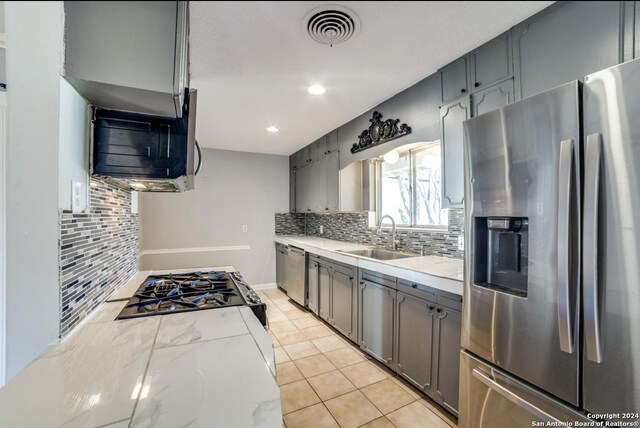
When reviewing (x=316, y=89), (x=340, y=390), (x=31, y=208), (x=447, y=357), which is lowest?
(x=340, y=390)

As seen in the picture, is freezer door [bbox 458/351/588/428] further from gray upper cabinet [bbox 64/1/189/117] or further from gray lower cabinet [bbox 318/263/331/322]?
gray lower cabinet [bbox 318/263/331/322]

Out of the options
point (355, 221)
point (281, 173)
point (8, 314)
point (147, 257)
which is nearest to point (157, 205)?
point (147, 257)

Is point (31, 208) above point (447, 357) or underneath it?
above

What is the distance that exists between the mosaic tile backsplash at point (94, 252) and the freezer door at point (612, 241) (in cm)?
172

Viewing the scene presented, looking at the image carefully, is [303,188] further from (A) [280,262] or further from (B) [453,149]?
(B) [453,149]

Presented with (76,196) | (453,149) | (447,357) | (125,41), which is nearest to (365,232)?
(453,149)

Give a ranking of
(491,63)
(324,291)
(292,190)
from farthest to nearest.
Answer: (292,190) < (324,291) < (491,63)

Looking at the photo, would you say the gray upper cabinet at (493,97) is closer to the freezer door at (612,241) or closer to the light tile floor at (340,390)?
the freezer door at (612,241)

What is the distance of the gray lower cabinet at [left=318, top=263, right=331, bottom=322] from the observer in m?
2.98

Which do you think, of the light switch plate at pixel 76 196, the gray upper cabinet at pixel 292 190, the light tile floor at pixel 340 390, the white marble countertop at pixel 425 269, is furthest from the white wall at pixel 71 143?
the gray upper cabinet at pixel 292 190

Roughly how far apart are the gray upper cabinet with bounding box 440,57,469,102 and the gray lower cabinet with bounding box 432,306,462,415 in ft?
4.22

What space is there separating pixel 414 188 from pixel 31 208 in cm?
258

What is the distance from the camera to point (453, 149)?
1853 mm

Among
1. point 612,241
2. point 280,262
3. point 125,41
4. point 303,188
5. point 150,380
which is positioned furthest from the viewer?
point 280,262
